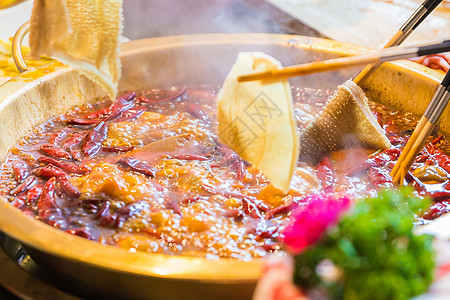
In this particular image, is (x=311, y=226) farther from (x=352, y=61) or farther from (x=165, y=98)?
(x=165, y=98)

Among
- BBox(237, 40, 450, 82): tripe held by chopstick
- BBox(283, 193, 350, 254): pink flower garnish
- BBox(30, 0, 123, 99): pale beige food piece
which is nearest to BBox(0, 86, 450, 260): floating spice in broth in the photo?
BBox(30, 0, 123, 99): pale beige food piece

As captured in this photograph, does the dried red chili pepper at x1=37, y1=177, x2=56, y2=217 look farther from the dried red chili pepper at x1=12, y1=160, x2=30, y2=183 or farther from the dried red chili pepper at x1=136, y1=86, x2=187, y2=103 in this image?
the dried red chili pepper at x1=136, y1=86, x2=187, y2=103

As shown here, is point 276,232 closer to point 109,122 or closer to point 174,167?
point 174,167

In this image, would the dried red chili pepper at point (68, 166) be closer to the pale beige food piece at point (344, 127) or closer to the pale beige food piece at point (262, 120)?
the pale beige food piece at point (262, 120)

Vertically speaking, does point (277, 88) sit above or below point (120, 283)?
above

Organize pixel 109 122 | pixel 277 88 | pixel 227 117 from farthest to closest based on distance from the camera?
1. pixel 109 122
2. pixel 227 117
3. pixel 277 88

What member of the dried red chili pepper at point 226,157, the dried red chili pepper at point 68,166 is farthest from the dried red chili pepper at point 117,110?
the dried red chili pepper at point 226,157

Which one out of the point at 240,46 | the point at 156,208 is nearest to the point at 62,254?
the point at 156,208

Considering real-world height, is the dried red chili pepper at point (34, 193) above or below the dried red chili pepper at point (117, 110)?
below

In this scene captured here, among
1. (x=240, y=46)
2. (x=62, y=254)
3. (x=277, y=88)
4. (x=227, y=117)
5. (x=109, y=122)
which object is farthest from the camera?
(x=240, y=46)
